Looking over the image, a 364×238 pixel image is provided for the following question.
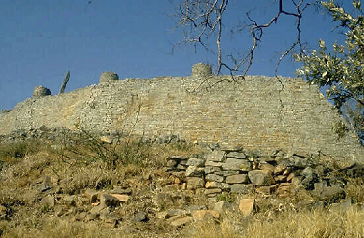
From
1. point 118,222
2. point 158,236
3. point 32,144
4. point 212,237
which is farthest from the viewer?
point 32,144

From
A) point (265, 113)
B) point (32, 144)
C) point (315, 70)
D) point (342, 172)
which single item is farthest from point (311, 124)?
point (32, 144)

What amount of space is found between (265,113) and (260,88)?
4.02ft

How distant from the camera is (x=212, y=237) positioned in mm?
3486

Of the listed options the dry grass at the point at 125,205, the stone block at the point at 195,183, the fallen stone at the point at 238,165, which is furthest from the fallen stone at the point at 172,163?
the fallen stone at the point at 238,165

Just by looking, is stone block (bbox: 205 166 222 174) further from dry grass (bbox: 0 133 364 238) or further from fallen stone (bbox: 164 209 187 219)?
fallen stone (bbox: 164 209 187 219)

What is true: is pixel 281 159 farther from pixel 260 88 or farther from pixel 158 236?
pixel 260 88

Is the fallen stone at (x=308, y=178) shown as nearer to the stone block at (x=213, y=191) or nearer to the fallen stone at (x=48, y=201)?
the stone block at (x=213, y=191)

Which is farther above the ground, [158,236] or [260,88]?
[260,88]

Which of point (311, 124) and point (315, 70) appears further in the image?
point (311, 124)

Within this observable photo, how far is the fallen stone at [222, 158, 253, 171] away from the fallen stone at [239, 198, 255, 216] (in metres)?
1.22

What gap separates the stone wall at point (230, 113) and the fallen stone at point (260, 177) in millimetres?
8404

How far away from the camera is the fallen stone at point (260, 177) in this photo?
18.5 feet

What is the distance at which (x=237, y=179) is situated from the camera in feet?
18.9

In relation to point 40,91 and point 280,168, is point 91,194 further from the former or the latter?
point 40,91
